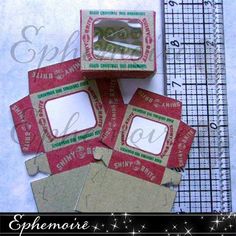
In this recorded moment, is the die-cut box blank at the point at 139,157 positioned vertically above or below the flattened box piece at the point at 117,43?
below

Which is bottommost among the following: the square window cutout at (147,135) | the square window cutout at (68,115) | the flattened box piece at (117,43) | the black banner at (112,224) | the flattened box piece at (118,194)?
the black banner at (112,224)

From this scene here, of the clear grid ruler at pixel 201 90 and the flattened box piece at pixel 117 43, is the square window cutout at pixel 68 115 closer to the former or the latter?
the flattened box piece at pixel 117 43

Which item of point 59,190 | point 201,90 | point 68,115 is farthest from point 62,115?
point 201,90

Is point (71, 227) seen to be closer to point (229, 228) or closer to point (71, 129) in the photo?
point (71, 129)

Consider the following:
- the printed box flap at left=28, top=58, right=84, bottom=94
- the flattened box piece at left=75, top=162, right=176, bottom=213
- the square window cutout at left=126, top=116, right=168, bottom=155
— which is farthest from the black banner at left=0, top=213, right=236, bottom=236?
the printed box flap at left=28, top=58, right=84, bottom=94

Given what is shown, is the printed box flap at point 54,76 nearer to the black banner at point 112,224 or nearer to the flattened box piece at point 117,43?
the flattened box piece at point 117,43

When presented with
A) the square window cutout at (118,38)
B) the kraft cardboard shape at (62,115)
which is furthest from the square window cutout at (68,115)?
the square window cutout at (118,38)
